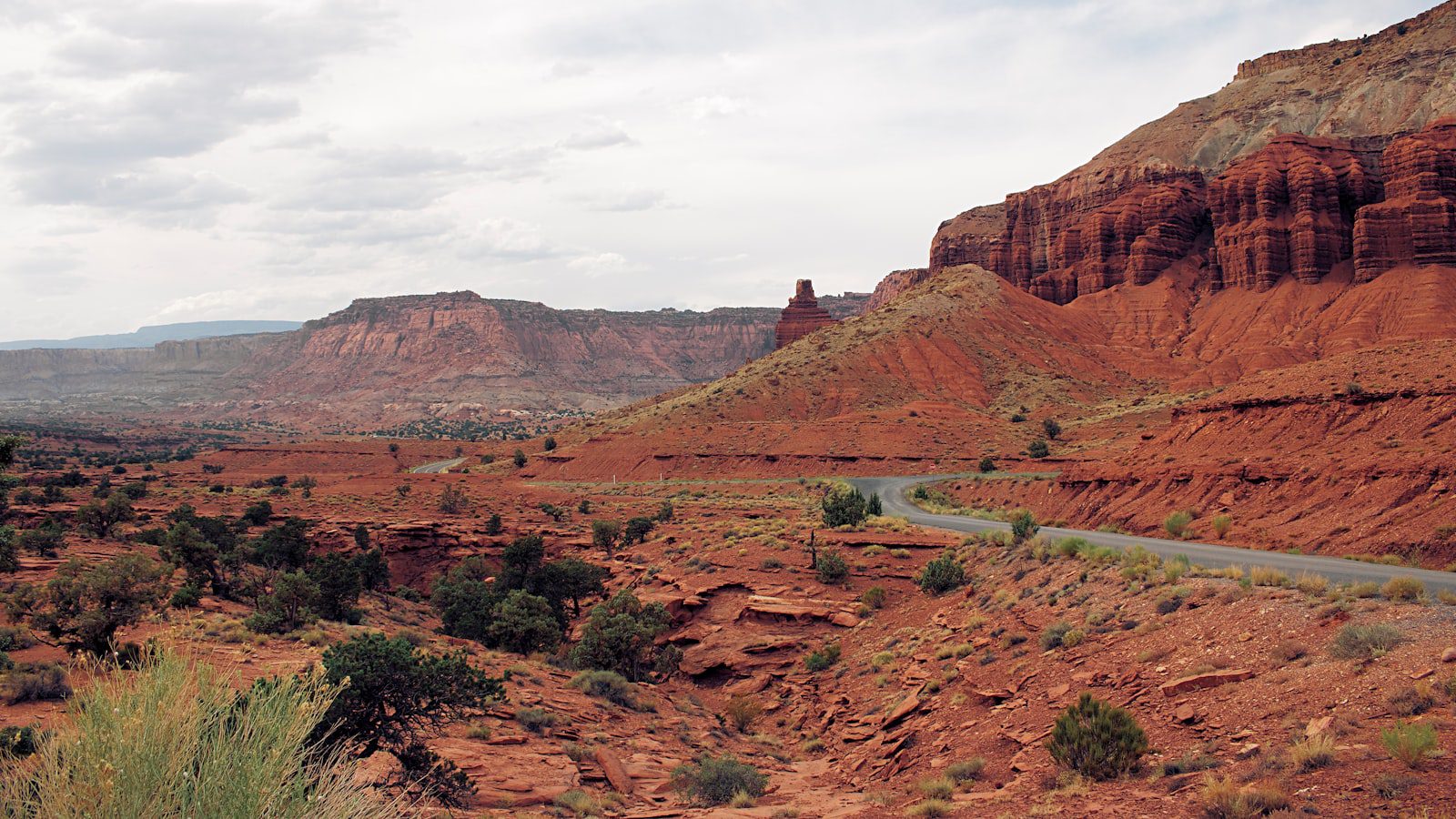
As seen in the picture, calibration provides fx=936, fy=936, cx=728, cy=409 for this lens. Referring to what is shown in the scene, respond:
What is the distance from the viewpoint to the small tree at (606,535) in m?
38.5

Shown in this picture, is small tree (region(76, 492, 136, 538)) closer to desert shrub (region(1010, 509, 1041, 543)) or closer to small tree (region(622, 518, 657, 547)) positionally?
small tree (region(622, 518, 657, 547))

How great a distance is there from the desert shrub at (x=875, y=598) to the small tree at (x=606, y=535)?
1453 cm

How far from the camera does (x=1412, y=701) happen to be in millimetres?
9641

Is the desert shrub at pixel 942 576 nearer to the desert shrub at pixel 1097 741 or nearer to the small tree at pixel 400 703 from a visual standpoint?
the desert shrub at pixel 1097 741

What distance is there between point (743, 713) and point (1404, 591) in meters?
12.7

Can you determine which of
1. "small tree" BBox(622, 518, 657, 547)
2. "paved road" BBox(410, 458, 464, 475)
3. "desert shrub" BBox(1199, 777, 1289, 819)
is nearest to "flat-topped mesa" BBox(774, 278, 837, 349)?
"paved road" BBox(410, 458, 464, 475)

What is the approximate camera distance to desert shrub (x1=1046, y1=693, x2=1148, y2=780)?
433 inches

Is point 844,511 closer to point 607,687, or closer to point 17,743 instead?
point 607,687

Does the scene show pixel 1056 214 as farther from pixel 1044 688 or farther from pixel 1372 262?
pixel 1044 688

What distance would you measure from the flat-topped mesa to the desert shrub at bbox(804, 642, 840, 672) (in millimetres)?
96375

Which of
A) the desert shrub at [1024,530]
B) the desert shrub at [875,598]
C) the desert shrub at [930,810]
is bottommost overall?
the desert shrub at [875,598]

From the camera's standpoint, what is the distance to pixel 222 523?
37750mm

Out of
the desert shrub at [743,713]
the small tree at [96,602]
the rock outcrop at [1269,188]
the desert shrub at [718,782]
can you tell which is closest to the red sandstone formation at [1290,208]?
the rock outcrop at [1269,188]

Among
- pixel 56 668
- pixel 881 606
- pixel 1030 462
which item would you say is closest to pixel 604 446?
pixel 1030 462
